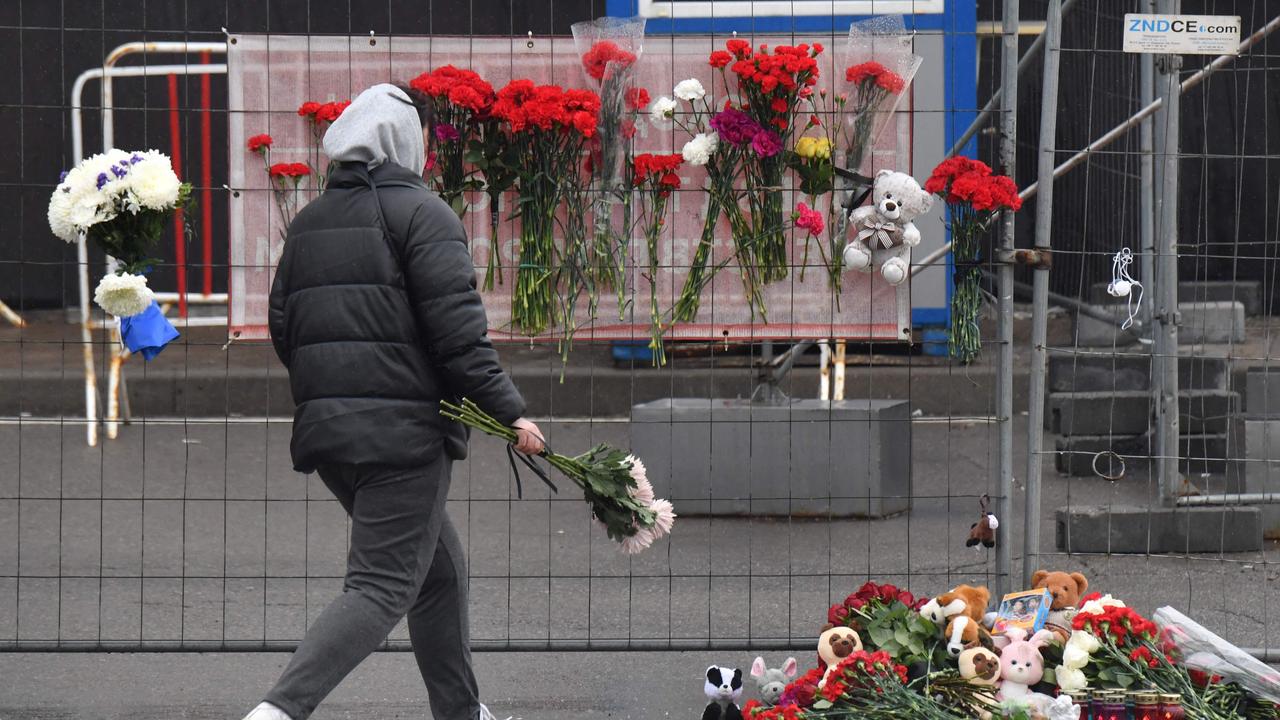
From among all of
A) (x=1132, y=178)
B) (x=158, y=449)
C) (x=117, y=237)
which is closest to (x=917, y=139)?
(x=117, y=237)

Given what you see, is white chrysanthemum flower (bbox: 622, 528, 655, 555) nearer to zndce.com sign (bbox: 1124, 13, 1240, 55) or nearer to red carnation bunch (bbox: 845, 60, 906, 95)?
red carnation bunch (bbox: 845, 60, 906, 95)

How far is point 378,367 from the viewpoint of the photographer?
13.1 feet

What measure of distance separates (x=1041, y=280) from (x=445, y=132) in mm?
2011

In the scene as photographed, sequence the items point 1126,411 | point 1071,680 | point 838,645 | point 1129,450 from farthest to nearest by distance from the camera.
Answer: point 1129,450, point 1126,411, point 838,645, point 1071,680

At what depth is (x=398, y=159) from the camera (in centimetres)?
416

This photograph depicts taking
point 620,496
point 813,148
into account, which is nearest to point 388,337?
point 620,496

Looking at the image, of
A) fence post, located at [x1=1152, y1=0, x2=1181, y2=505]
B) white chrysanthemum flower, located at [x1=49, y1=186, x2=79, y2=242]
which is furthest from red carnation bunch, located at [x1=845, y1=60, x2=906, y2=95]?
white chrysanthemum flower, located at [x1=49, y1=186, x2=79, y2=242]

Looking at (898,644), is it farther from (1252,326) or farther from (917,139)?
(1252,326)

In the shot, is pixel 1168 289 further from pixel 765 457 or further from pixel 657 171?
pixel 657 171

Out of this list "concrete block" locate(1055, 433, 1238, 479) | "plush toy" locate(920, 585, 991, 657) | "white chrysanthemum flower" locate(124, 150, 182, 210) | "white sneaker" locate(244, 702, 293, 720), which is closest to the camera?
"white sneaker" locate(244, 702, 293, 720)

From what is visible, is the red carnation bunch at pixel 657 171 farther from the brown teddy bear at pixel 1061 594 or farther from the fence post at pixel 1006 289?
the brown teddy bear at pixel 1061 594

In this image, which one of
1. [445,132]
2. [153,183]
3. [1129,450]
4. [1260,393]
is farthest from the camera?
Answer: [1129,450]

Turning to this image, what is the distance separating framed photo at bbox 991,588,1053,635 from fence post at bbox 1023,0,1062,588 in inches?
16.4

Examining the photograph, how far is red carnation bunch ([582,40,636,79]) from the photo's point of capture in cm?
512
